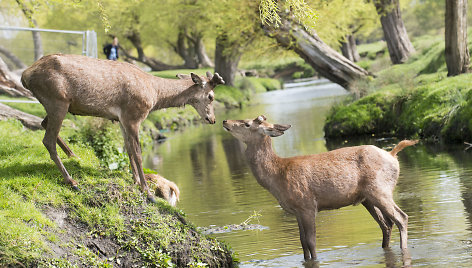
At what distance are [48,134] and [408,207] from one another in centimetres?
625

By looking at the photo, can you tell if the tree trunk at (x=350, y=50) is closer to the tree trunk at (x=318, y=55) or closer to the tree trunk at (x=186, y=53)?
the tree trunk at (x=186, y=53)

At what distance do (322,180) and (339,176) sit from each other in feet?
0.77

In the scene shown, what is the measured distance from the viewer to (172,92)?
1063 centimetres

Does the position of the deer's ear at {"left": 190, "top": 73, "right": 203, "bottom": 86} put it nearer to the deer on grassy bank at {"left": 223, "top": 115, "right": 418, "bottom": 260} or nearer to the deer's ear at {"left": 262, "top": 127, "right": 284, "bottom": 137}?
the deer on grassy bank at {"left": 223, "top": 115, "right": 418, "bottom": 260}

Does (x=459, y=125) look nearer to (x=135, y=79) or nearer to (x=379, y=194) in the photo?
(x=379, y=194)

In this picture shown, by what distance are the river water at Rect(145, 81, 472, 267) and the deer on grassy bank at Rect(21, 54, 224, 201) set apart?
2.32 m

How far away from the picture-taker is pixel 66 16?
58.6 m

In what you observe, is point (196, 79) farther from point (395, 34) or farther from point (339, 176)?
point (395, 34)

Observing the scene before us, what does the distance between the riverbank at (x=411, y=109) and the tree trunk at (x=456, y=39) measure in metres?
0.57

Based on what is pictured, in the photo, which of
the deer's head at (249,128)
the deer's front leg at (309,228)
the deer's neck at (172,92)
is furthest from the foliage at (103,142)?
the deer's front leg at (309,228)

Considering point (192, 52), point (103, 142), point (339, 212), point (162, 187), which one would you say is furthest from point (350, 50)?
point (162, 187)

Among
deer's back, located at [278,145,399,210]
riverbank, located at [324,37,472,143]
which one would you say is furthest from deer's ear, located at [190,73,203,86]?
riverbank, located at [324,37,472,143]

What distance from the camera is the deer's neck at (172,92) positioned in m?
10.5

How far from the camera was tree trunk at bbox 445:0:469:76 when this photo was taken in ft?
72.2
